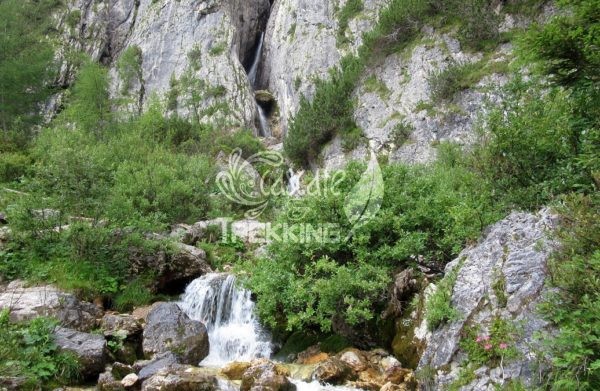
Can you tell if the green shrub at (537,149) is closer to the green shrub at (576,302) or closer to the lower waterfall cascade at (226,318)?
the green shrub at (576,302)

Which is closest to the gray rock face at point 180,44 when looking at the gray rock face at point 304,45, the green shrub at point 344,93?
the gray rock face at point 304,45

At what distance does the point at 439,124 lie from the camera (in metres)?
22.4

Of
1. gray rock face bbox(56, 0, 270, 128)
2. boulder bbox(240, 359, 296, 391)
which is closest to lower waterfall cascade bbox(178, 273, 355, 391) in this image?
boulder bbox(240, 359, 296, 391)

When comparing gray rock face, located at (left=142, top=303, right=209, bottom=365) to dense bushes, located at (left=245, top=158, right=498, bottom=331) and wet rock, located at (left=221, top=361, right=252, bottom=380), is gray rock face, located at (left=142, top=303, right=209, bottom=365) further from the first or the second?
dense bushes, located at (left=245, top=158, right=498, bottom=331)

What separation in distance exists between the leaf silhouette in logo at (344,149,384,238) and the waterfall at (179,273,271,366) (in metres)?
3.72

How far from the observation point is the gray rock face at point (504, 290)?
493 centimetres

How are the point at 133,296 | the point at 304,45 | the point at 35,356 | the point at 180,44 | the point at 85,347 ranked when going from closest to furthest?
1. the point at 35,356
2. the point at 85,347
3. the point at 133,296
4. the point at 304,45
5. the point at 180,44

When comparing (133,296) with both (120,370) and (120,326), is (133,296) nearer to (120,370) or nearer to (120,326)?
(120,326)

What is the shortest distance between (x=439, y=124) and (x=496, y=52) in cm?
488

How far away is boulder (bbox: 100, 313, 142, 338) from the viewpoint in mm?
9578

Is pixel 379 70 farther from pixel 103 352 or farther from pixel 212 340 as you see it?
pixel 103 352

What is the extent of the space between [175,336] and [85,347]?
196cm

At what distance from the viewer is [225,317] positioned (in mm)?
11406

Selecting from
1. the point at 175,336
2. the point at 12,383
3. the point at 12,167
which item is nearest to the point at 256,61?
the point at 12,167
